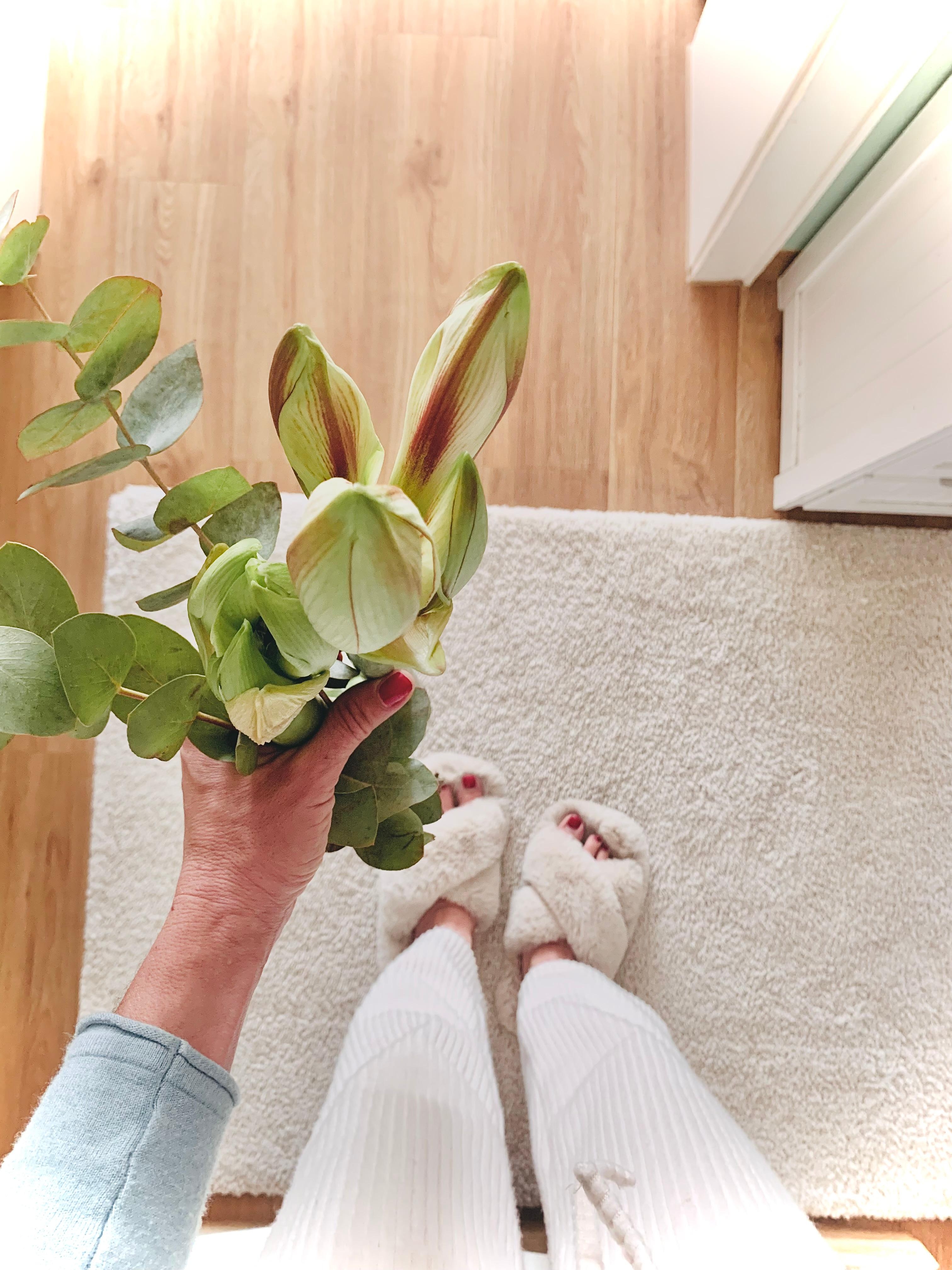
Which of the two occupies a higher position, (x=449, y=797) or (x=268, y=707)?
(x=268, y=707)

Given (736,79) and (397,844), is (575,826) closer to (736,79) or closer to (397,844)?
(397,844)

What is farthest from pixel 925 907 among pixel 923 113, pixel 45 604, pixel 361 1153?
pixel 45 604

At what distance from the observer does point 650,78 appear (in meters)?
1.20

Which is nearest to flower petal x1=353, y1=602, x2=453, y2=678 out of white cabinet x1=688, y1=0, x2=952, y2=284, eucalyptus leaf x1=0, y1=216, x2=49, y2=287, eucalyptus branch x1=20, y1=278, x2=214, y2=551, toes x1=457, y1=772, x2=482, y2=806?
eucalyptus branch x1=20, y1=278, x2=214, y2=551

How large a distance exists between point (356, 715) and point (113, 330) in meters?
0.18

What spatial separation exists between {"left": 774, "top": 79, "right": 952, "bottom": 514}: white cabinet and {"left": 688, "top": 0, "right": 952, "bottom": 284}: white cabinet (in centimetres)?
5

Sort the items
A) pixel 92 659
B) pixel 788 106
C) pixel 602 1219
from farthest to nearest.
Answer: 1. pixel 788 106
2. pixel 602 1219
3. pixel 92 659

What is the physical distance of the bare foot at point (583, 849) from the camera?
109 cm

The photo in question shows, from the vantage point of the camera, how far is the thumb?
35cm

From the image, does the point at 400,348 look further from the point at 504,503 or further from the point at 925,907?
the point at 925,907

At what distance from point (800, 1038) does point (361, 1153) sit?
650mm

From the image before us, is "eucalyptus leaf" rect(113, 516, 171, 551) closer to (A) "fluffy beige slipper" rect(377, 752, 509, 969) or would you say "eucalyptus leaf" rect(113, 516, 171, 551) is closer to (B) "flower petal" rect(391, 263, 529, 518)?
(B) "flower petal" rect(391, 263, 529, 518)

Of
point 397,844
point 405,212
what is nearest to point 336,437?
point 397,844

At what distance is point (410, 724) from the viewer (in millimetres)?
419
